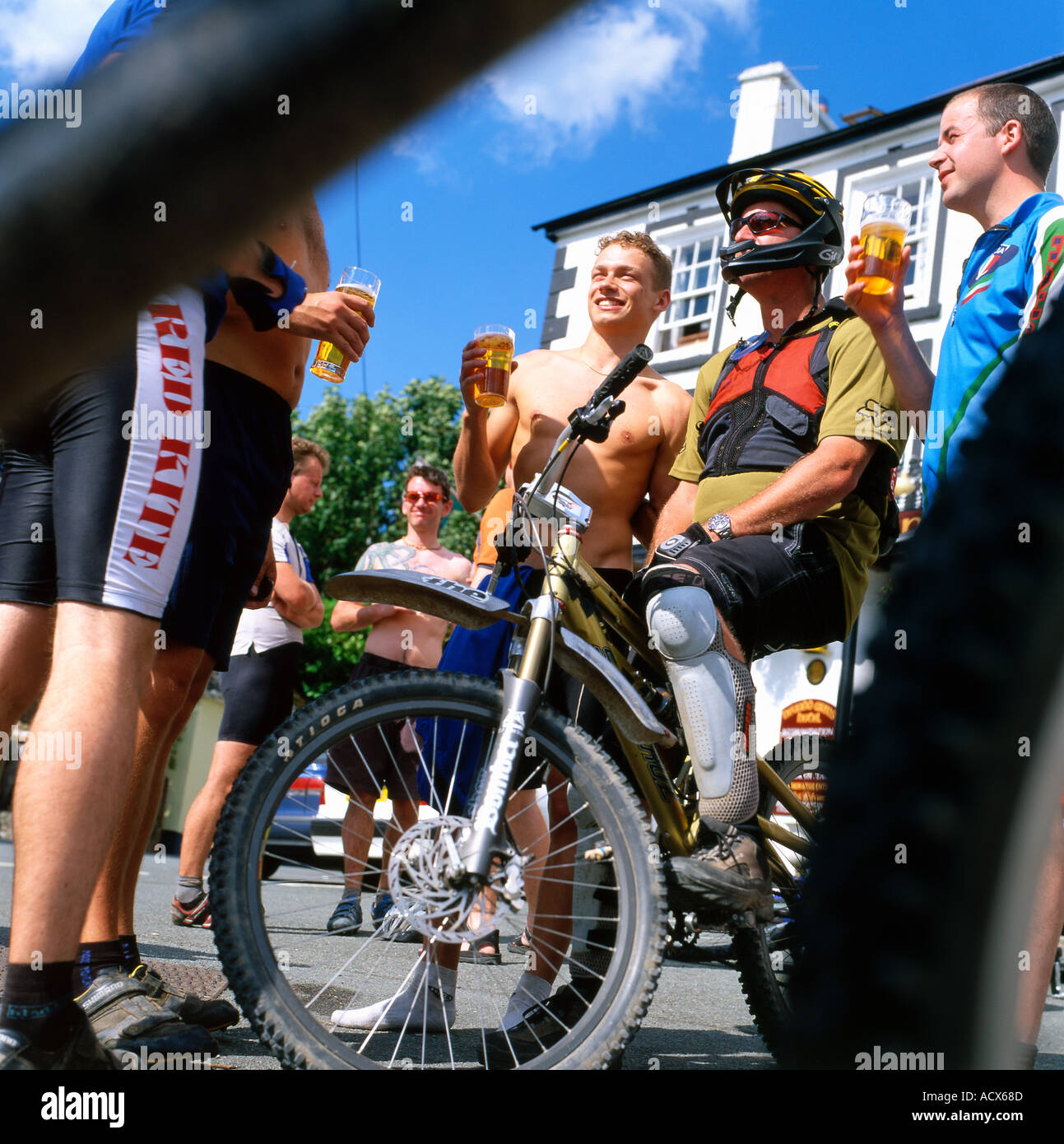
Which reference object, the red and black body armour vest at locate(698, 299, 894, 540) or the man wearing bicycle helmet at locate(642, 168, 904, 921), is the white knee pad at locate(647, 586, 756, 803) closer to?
the man wearing bicycle helmet at locate(642, 168, 904, 921)

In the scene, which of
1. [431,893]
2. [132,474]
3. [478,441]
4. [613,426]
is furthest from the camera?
[613,426]

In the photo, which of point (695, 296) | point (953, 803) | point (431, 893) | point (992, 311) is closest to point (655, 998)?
point (431, 893)

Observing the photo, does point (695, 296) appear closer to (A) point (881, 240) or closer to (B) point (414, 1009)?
(A) point (881, 240)

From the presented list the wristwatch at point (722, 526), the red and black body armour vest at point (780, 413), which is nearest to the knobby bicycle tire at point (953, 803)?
the wristwatch at point (722, 526)

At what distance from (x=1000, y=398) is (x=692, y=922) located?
1.99 metres

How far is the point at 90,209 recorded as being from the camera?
8.9 inches

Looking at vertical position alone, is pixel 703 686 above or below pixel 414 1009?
above

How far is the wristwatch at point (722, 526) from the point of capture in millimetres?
2762

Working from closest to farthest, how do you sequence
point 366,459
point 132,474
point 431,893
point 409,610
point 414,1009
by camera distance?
point 132,474 < point 431,893 < point 414,1009 < point 409,610 < point 366,459

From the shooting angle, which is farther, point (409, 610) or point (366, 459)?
point (366, 459)

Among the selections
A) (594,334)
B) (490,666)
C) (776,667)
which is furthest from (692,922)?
(776,667)

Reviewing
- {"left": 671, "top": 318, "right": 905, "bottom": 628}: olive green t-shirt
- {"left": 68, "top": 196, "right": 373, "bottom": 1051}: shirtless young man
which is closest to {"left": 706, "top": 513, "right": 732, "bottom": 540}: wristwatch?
{"left": 671, "top": 318, "right": 905, "bottom": 628}: olive green t-shirt

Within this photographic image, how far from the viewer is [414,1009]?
252 cm

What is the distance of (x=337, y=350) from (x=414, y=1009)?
5.39ft
